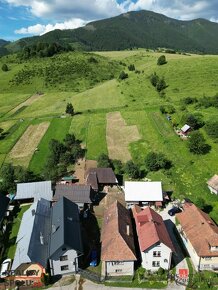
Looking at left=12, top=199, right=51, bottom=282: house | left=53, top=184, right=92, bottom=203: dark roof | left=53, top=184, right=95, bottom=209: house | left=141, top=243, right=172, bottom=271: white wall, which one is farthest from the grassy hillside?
left=12, top=199, right=51, bottom=282: house

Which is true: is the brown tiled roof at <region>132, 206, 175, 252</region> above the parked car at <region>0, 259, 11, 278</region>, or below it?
above

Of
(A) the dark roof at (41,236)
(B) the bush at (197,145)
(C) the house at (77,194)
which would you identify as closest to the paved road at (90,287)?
(A) the dark roof at (41,236)

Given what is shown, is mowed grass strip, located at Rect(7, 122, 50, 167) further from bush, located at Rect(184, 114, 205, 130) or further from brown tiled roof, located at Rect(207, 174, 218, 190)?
brown tiled roof, located at Rect(207, 174, 218, 190)

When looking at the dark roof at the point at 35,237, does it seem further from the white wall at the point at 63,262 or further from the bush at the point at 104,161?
the bush at the point at 104,161

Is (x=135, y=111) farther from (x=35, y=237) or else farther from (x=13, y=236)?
(x=35, y=237)

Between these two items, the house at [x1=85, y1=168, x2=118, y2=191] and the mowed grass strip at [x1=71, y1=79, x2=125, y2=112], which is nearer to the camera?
the house at [x1=85, y1=168, x2=118, y2=191]

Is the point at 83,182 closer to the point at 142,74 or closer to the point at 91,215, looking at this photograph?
the point at 91,215

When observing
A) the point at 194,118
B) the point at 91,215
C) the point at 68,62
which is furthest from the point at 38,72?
the point at 91,215
